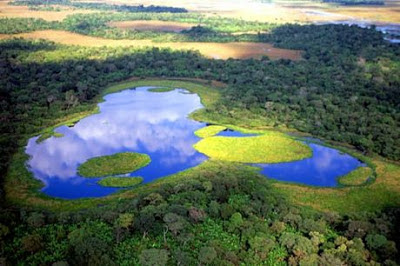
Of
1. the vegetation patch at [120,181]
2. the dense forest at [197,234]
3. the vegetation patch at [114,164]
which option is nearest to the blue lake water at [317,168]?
the dense forest at [197,234]

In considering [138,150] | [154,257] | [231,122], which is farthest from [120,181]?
[231,122]

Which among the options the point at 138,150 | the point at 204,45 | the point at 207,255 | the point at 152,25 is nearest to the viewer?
the point at 207,255

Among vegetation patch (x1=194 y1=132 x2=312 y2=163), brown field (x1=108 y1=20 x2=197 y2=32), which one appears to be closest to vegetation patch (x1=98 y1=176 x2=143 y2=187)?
vegetation patch (x1=194 y1=132 x2=312 y2=163)

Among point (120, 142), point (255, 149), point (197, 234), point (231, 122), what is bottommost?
point (197, 234)

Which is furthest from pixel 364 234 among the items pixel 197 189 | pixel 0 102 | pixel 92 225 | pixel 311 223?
pixel 0 102

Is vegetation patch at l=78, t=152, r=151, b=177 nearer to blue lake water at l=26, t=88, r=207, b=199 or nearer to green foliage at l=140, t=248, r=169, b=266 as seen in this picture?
blue lake water at l=26, t=88, r=207, b=199

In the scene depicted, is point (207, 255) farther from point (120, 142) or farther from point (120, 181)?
point (120, 142)
